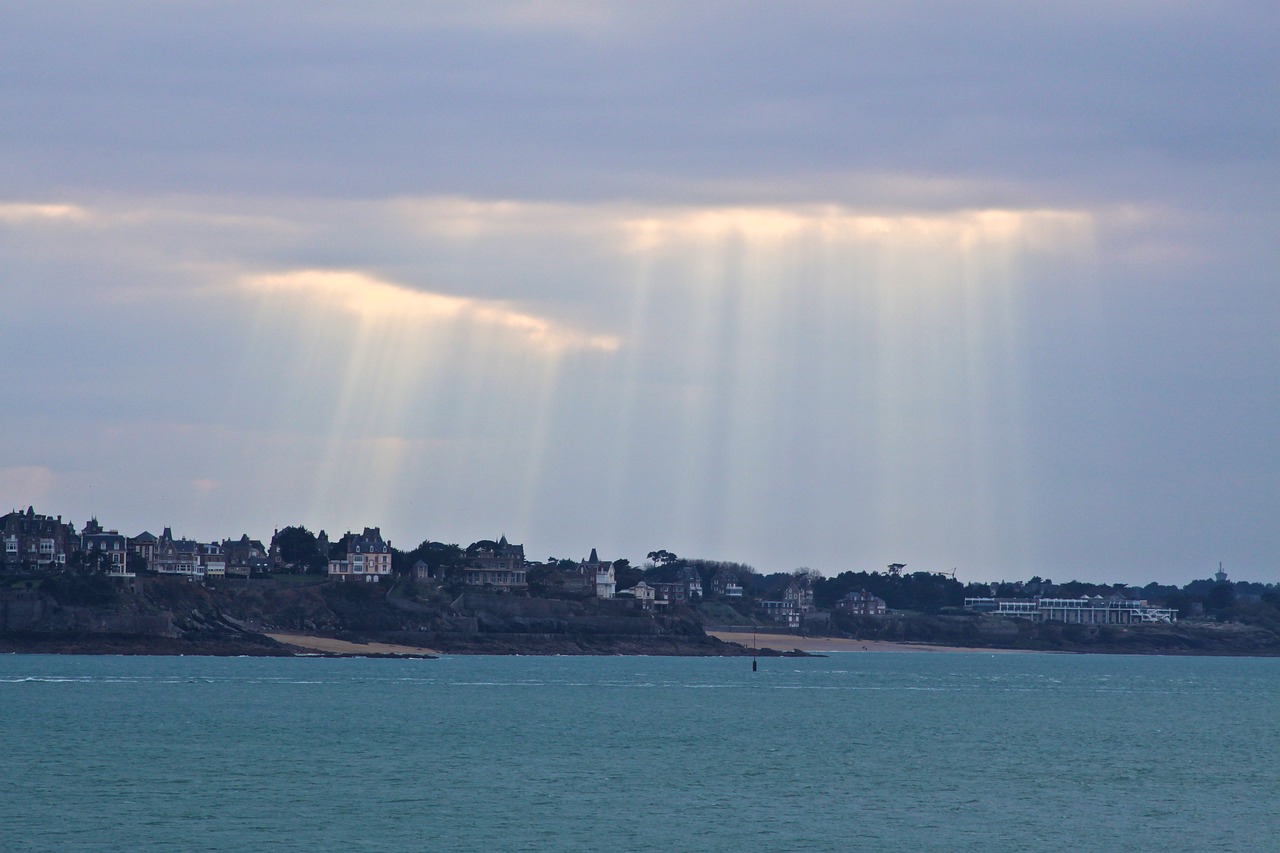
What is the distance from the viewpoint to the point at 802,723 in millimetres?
97562

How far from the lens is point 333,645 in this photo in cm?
19338

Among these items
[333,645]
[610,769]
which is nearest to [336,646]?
[333,645]

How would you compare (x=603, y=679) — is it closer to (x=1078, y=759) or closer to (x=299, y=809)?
(x=1078, y=759)

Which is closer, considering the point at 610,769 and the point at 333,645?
the point at 610,769

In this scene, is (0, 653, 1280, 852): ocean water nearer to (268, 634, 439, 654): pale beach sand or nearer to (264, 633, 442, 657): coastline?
(264, 633, 442, 657): coastline

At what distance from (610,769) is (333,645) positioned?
427 feet

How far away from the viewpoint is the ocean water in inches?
1961

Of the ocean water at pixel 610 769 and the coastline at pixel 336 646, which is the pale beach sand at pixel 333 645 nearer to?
the coastline at pixel 336 646

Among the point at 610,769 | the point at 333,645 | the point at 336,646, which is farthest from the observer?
the point at 333,645

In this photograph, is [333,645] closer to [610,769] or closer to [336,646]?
[336,646]

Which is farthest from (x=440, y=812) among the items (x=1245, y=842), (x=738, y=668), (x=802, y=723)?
(x=738, y=668)

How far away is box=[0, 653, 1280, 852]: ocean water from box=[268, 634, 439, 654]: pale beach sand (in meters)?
58.0

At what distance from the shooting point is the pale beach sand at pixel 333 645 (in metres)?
190

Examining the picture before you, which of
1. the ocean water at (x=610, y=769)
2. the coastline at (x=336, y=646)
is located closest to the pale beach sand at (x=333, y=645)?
the coastline at (x=336, y=646)
